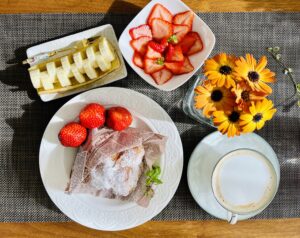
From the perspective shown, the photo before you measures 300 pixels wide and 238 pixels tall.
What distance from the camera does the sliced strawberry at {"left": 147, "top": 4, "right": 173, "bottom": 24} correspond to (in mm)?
1094

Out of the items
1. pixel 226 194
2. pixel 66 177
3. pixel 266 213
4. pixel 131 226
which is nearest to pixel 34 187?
pixel 66 177

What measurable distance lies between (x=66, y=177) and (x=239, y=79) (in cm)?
48

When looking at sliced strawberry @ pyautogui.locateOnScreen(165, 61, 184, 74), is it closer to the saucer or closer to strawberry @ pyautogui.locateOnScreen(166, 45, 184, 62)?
strawberry @ pyautogui.locateOnScreen(166, 45, 184, 62)

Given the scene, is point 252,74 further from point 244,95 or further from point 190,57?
point 190,57

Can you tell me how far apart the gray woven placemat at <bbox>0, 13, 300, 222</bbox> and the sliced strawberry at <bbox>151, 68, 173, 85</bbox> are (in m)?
0.08

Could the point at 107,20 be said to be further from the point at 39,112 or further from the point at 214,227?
the point at 214,227

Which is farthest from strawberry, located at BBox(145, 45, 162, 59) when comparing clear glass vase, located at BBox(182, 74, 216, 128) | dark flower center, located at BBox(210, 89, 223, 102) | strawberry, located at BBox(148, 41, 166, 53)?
dark flower center, located at BBox(210, 89, 223, 102)

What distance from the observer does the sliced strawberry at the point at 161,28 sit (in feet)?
3.60

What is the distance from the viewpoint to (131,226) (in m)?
1.13

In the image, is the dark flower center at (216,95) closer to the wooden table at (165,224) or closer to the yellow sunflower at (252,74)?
the yellow sunflower at (252,74)

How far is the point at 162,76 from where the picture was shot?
3.58 ft

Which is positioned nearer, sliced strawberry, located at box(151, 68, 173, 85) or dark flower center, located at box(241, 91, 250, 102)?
dark flower center, located at box(241, 91, 250, 102)

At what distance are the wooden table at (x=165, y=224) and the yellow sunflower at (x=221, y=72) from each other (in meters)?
0.29

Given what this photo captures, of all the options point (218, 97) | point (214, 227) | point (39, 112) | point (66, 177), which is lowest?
point (214, 227)
